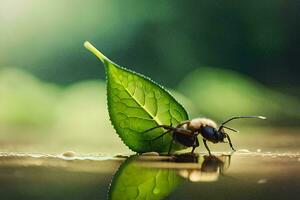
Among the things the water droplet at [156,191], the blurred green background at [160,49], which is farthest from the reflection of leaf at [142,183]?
the blurred green background at [160,49]

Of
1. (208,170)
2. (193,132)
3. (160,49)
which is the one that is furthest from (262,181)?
(160,49)

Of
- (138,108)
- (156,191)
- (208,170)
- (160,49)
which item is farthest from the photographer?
(160,49)

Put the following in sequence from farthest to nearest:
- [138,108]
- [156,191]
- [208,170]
Answer: 1. [138,108]
2. [208,170]
3. [156,191]

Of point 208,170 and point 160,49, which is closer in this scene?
point 208,170

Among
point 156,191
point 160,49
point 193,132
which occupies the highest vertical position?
point 160,49

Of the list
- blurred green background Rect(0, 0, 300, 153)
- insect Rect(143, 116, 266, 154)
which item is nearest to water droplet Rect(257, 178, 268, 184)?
insect Rect(143, 116, 266, 154)

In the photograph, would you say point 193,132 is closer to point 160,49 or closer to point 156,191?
point 156,191

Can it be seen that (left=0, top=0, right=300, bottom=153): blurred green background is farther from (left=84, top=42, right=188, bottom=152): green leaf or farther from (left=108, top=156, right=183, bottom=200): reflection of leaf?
(left=108, top=156, right=183, bottom=200): reflection of leaf

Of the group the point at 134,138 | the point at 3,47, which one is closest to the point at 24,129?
the point at 3,47

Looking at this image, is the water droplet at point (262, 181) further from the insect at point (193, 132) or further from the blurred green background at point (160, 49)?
the blurred green background at point (160, 49)
